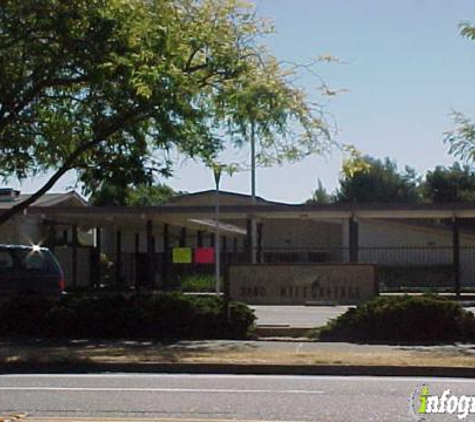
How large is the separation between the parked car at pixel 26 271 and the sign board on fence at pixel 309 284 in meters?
6.96

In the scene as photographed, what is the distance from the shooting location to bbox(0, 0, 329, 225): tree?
1888 centimetres

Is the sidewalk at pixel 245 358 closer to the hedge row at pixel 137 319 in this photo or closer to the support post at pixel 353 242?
the hedge row at pixel 137 319

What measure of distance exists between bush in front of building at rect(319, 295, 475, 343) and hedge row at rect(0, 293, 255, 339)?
7.15 feet

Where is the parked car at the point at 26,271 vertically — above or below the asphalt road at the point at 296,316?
above

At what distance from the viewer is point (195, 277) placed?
1716 inches

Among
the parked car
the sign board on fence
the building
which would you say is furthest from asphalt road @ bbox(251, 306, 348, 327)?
the building

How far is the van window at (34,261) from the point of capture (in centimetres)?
2544

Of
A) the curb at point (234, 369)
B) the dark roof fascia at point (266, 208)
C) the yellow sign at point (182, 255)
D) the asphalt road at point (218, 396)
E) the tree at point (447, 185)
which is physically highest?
the tree at point (447, 185)

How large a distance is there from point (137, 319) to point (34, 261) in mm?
6393

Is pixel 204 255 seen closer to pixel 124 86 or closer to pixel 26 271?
pixel 26 271

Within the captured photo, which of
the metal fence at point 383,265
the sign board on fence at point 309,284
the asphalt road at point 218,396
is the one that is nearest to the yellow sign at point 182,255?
the metal fence at point 383,265

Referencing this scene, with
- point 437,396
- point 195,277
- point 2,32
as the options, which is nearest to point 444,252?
point 195,277

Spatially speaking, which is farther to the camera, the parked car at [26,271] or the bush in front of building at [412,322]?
the parked car at [26,271]

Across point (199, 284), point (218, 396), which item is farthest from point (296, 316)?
point (218, 396)
